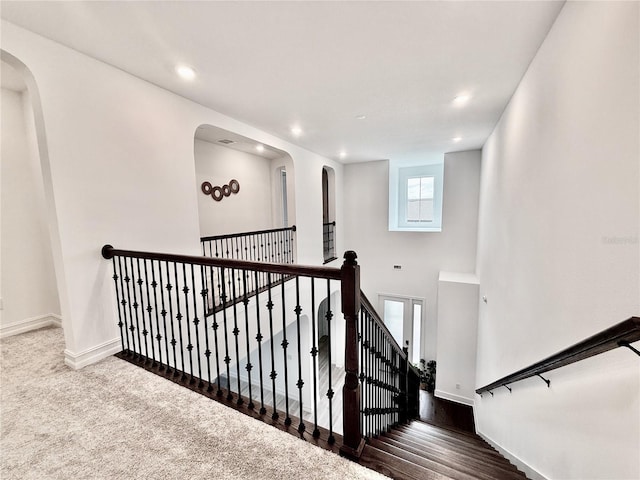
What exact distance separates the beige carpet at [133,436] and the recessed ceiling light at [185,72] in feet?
8.83

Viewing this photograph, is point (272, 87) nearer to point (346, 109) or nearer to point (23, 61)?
point (346, 109)

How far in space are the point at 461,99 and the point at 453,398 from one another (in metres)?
5.83

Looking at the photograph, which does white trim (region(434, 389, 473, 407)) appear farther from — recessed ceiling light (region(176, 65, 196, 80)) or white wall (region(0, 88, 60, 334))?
recessed ceiling light (region(176, 65, 196, 80))

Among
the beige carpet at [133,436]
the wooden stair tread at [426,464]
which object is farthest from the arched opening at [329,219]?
the wooden stair tread at [426,464]

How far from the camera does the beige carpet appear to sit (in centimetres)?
130

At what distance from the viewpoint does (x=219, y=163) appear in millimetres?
5566

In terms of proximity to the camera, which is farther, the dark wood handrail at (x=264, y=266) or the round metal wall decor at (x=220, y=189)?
the round metal wall decor at (x=220, y=189)

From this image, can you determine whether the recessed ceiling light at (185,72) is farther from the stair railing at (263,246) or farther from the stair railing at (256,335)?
the stair railing at (263,246)

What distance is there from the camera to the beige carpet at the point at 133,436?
→ 1.30 m

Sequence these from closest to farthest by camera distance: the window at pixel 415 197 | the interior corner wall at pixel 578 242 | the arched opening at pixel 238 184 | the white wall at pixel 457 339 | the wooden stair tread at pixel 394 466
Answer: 1. the interior corner wall at pixel 578 242
2. the wooden stair tread at pixel 394 466
3. the arched opening at pixel 238 184
4. the white wall at pixel 457 339
5. the window at pixel 415 197

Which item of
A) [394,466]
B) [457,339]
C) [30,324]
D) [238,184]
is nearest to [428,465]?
[394,466]

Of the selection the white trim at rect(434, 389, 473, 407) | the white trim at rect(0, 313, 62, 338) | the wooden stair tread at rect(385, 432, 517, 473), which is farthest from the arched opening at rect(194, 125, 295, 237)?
the white trim at rect(434, 389, 473, 407)

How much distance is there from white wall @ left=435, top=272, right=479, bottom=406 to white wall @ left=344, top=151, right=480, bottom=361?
1.08 m

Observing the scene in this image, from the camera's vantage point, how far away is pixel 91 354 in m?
2.31
